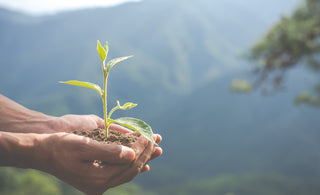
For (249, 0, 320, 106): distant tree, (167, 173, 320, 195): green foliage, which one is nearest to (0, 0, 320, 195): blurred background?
(167, 173, 320, 195): green foliage

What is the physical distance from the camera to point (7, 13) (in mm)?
94000

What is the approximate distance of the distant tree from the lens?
5.23 metres

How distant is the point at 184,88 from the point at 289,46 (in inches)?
3411

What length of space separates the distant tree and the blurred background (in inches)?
992

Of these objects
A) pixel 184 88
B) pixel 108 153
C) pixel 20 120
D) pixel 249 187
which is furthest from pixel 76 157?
pixel 184 88

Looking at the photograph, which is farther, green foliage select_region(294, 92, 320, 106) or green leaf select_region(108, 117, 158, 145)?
green foliage select_region(294, 92, 320, 106)

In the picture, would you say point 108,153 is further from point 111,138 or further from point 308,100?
point 308,100

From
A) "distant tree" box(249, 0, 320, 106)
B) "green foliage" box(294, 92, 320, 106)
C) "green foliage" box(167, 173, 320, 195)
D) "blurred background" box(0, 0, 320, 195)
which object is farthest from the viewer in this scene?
"blurred background" box(0, 0, 320, 195)

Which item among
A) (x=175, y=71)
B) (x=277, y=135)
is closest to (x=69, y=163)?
(x=277, y=135)

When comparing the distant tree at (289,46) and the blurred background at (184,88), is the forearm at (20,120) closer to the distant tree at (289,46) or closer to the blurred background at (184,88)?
the distant tree at (289,46)

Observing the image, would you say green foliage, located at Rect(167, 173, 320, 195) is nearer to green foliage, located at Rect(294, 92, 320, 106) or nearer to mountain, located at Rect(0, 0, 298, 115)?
green foliage, located at Rect(294, 92, 320, 106)

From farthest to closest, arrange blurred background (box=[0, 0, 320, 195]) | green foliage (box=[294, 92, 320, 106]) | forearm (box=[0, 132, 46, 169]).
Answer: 1. blurred background (box=[0, 0, 320, 195])
2. green foliage (box=[294, 92, 320, 106])
3. forearm (box=[0, 132, 46, 169])

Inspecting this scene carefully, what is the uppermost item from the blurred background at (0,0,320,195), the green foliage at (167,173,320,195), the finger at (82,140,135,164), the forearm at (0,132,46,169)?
the blurred background at (0,0,320,195)

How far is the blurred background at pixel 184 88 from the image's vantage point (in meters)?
57.2
